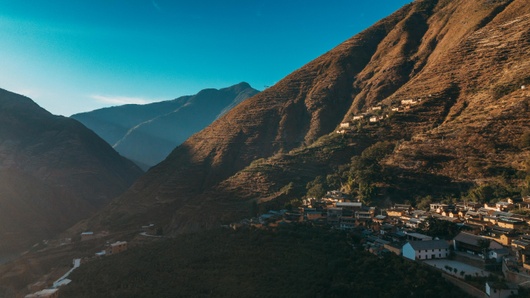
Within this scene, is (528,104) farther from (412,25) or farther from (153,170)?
(153,170)

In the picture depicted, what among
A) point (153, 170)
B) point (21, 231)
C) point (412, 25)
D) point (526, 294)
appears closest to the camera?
point (526, 294)

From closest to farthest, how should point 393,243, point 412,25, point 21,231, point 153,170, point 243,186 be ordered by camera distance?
point 393,243 → point 243,186 → point 21,231 → point 153,170 → point 412,25

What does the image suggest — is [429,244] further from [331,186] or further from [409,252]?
[331,186]

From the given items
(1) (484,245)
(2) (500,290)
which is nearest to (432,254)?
(1) (484,245)

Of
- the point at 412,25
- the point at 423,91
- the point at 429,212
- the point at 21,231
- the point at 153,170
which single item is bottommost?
the point at 21,231

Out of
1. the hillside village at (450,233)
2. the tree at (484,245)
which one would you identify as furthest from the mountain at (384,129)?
the tree at (484,245)

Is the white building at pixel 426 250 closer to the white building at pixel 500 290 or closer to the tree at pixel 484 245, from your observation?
the tree at pixel 484 245

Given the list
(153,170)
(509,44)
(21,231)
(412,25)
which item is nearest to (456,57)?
(509,44)
